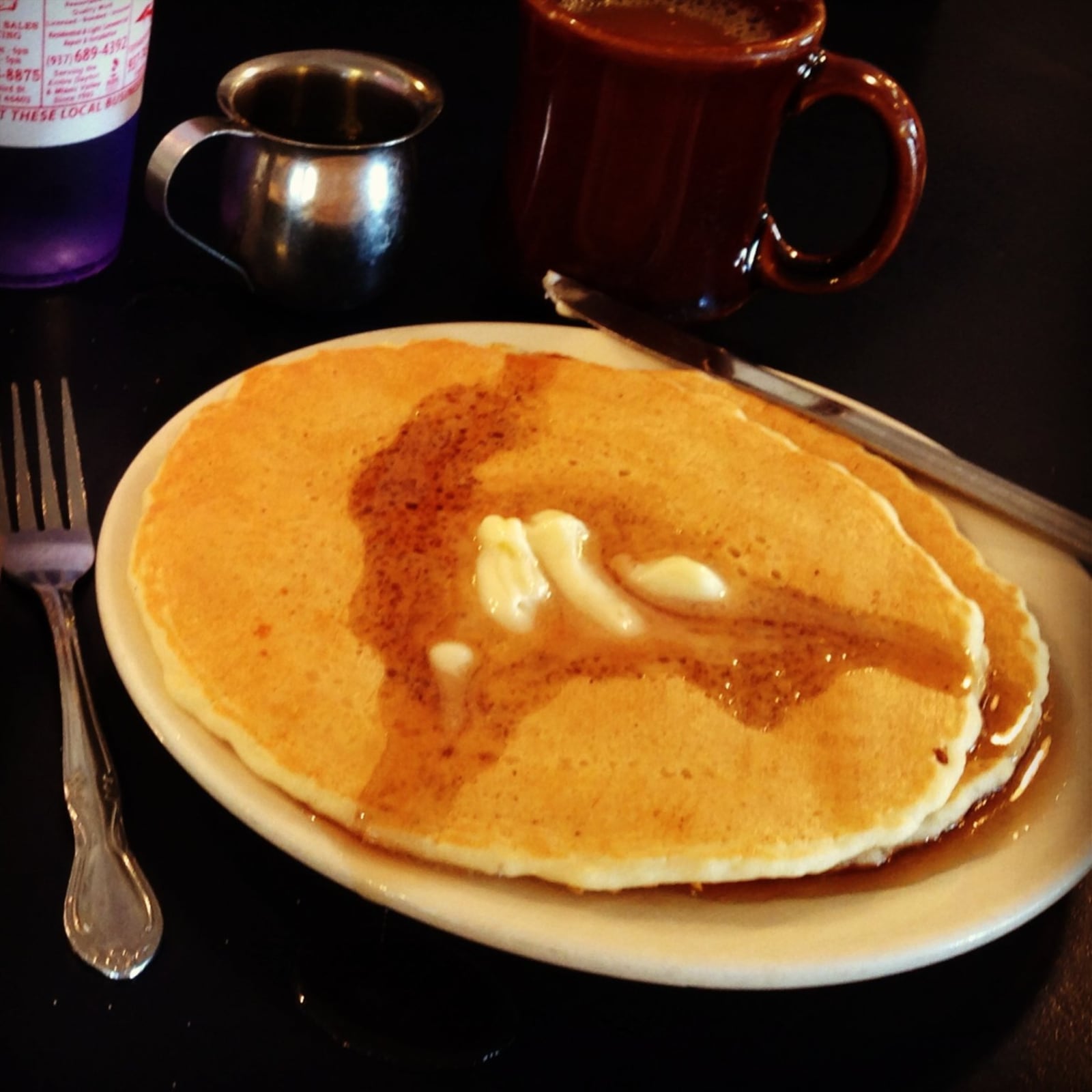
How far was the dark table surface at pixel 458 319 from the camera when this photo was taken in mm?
592

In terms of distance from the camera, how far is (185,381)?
1.01m

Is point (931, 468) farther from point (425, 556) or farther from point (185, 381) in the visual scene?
point (185, 381)

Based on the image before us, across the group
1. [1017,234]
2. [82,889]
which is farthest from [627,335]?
[1017,234]

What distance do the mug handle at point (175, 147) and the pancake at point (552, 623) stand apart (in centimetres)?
24

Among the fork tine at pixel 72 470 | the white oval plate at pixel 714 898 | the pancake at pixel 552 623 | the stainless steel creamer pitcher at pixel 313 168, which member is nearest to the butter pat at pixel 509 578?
the pancake at pixel 552 623

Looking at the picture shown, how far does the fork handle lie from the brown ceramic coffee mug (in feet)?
1.98

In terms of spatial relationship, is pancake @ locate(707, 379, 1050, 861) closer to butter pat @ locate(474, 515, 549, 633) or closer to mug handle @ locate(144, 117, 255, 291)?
butter pat @ locate(474, 515, 549, 633)

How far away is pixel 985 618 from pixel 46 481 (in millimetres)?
690

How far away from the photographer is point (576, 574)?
0.74 meters

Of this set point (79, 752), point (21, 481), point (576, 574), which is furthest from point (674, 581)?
point (21, 481)

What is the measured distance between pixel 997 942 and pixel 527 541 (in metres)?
0.38

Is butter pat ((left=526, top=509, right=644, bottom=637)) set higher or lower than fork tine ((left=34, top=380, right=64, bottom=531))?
higher

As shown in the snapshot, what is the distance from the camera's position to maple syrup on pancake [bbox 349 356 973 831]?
64cm

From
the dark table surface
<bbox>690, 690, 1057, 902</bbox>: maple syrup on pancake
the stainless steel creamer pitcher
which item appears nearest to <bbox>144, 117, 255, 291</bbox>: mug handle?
the stainless steel creamer pitcher
